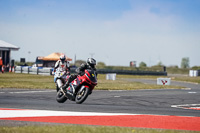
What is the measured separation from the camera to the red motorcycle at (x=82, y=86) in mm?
11227

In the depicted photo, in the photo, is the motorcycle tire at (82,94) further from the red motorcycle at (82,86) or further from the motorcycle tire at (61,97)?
the motorcycle tire at (61,97)

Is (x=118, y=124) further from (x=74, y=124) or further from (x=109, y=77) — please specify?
(x=109, y=77)

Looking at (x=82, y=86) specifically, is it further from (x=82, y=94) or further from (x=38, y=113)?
(x=38, y=113)

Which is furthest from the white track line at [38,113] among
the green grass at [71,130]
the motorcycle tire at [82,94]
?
the green grass at [71,130]

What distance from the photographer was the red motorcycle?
11.2 metres

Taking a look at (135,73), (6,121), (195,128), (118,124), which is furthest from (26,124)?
(135,73)

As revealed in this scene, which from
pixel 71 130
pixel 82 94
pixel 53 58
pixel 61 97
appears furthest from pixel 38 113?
pixel 53 58

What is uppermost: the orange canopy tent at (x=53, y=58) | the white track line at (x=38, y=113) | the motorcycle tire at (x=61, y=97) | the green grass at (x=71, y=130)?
the orange canopy tent at (x=53, y=58)

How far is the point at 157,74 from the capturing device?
64.8 meters

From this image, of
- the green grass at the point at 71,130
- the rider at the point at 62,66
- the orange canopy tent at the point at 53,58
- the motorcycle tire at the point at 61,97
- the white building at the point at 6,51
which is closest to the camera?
the green grass at the point at 71,130

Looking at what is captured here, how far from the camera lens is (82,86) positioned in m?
11.5

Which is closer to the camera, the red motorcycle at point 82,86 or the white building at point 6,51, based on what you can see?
the red motorcycle at point 82,86

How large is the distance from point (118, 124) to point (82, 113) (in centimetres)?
203

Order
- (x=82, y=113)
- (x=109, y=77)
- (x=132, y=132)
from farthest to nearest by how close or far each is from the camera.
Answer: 1. (x=109, y=77)
2. (x=82, y=113)
3. (x=132, y=132)
